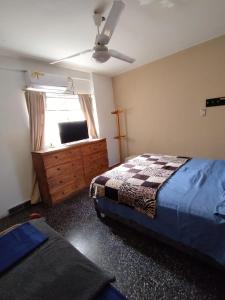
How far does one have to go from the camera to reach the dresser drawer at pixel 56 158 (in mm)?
2777

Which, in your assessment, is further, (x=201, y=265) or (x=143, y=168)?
(x=143, y=168)

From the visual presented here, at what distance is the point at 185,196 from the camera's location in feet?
5.14

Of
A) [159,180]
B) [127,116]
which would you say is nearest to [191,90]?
[127,116]

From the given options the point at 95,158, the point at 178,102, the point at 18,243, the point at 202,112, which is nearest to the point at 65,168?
the point at 95,158

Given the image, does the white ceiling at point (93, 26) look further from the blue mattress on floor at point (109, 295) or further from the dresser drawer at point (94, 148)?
the blue mattress on floor at point (109, 295)

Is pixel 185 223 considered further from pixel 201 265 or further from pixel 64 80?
pixel 64 80

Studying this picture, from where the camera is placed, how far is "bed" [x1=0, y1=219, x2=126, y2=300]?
0.81 metres

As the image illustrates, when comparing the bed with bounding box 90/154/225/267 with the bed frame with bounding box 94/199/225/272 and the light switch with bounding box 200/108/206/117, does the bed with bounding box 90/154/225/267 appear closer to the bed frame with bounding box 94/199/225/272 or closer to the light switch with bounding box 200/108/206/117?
the bed frame with bounding box 94/199/225/272

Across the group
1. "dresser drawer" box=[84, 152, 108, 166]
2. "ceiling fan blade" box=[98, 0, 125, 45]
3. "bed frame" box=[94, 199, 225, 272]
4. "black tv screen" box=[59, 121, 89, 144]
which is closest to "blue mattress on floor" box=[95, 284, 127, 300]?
"bed frame" box=[94, 199, 225, 272]

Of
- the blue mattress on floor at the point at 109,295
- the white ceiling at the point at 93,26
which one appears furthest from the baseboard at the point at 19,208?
the blue mattress on floor at the point at 109,295

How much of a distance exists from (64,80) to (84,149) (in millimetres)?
1426

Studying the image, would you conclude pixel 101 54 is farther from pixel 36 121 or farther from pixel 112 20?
pixel 36 121

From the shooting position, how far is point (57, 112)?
3543 millimetres

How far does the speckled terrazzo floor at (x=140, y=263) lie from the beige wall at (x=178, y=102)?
2296 mm
